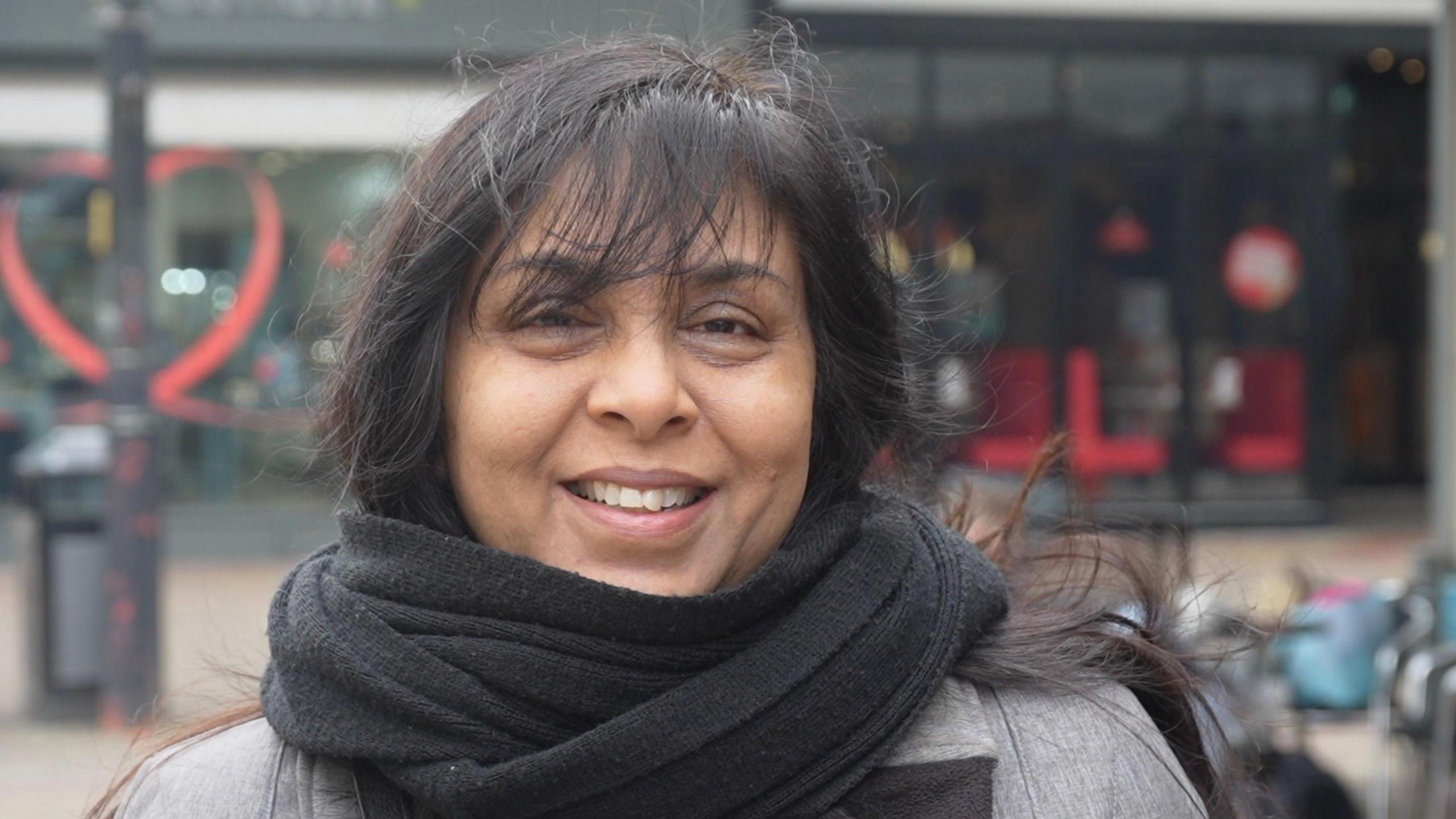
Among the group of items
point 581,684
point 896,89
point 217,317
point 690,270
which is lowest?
point 217,317

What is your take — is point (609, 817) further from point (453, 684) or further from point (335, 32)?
point (335, 32)

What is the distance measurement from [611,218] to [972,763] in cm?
66

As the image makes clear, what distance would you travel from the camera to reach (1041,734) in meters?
1.74

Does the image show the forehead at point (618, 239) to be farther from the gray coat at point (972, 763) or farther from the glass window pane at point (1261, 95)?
the glass window pane at point (1261, 95)

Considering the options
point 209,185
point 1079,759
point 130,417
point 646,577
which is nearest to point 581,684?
point 646,577

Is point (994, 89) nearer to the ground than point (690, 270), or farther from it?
farther from it

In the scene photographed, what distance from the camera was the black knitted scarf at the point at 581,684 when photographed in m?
1.58

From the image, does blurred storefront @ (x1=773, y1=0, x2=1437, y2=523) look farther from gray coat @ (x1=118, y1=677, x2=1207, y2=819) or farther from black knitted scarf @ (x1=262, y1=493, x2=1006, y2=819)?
black knitted scarf @ (x1=262, y1=493, x2=1006, y2=819)

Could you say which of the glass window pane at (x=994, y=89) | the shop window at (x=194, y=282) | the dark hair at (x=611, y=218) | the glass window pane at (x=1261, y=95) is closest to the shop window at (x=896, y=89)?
the glass window pane at (x=994, y=89)

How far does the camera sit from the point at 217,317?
35.4 ft

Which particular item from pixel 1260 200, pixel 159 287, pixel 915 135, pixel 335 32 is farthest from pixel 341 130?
pixel 1260 200

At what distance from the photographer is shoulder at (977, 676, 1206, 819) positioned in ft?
5.55

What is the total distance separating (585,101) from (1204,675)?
40.0 inches

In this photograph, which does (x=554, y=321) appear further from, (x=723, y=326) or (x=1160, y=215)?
(x=1160, y=215)
